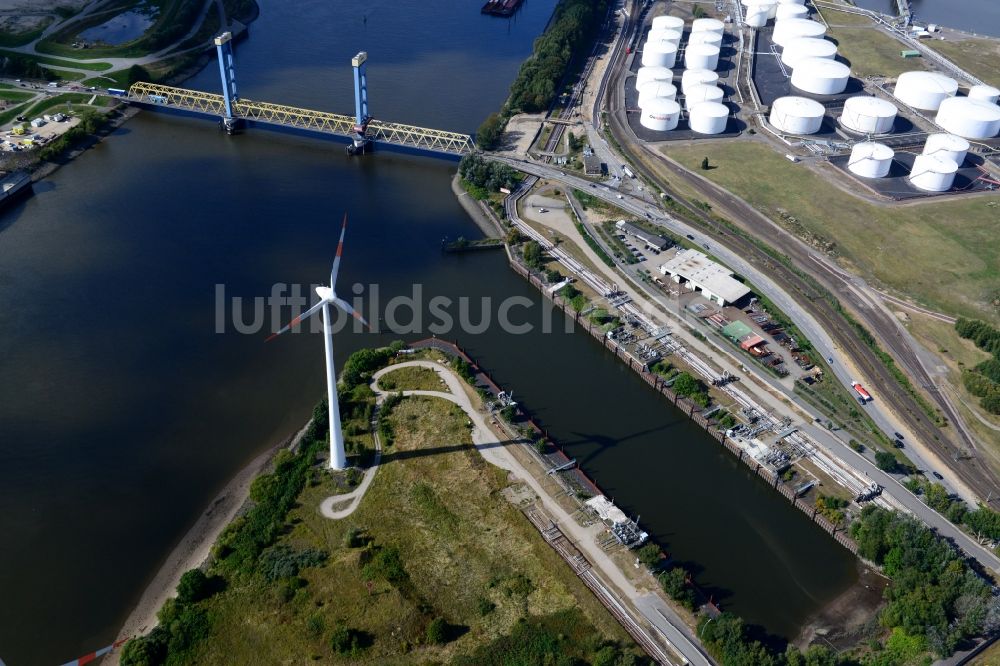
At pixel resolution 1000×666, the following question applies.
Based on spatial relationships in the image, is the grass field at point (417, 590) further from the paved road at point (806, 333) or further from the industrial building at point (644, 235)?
the industrial building at point (644, 235)

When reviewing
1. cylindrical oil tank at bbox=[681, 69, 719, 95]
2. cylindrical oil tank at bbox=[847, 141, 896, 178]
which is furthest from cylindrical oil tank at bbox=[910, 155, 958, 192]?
cylindrical oil tank at bbox=[681, 69, 719, 95]

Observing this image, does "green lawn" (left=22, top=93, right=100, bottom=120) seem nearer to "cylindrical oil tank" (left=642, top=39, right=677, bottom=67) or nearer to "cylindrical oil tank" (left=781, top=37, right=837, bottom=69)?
"cylindrical oil tank" (left=642, top=39, right=677, bottom=67)

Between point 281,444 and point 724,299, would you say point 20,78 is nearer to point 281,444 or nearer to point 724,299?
point 281,444

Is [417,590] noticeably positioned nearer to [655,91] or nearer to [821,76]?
[655,91]

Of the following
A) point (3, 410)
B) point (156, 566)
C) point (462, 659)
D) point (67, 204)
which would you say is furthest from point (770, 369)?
point (67, 204)

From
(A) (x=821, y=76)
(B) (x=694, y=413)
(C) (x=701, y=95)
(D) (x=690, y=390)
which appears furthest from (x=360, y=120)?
(A) (x=821, y=76)
